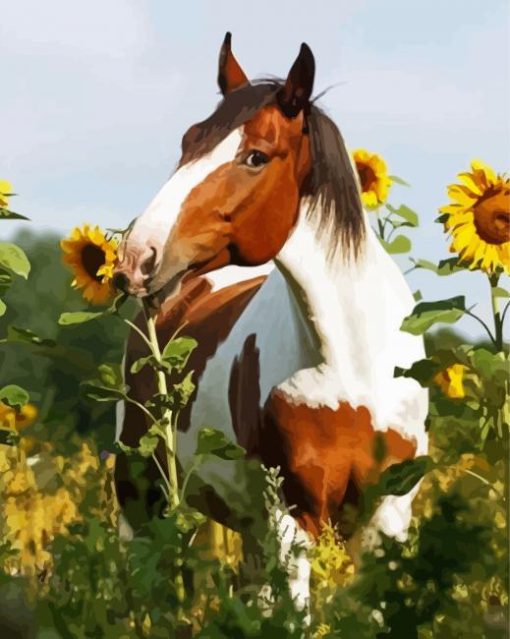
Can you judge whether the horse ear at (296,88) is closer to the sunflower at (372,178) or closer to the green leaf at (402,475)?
the sunflower at (372,178)

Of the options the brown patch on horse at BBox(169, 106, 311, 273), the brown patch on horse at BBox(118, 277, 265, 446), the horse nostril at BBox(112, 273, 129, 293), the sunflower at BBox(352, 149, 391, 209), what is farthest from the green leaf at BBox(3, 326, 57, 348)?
the sunflower at BBox(352, 149, 391, 209)

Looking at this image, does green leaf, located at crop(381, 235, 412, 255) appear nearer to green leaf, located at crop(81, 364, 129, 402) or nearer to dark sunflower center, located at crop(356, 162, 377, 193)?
dark sunflower center, located at crop(356, 162, 377, 193)

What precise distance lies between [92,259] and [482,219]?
1443mm

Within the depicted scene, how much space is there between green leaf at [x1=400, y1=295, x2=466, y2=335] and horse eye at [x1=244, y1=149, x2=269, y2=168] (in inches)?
25.2

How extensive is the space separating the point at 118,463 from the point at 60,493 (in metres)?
0.31

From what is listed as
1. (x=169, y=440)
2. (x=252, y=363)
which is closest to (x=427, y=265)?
(x=252, y=363)

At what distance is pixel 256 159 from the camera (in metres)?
3.62

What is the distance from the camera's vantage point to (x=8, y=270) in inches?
156

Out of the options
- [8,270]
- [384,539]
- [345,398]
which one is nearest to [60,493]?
[8,270]

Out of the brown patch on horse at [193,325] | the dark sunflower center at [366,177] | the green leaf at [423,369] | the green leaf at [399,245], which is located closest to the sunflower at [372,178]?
the dark sunflower center at [366,177]

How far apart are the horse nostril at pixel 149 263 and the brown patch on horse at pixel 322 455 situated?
2.11ft

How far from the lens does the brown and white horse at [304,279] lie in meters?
3.57

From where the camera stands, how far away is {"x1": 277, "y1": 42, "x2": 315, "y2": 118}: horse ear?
3635mm

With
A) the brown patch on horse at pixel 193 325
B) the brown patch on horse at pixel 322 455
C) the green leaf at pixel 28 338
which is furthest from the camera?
the brown patch on horse at pixel 193 325
